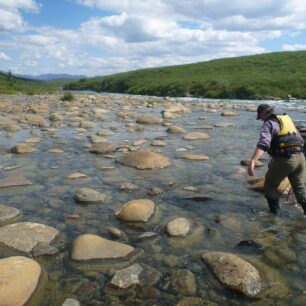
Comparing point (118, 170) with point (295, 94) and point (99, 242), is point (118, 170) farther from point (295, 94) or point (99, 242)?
point (295, 94)

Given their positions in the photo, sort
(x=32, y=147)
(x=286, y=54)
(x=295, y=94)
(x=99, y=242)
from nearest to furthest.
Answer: (x=99, y=242)
(x=32, y=147)
(x=295, y=94)
(x=286, y=54)

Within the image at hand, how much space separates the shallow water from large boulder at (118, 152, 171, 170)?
0.33m

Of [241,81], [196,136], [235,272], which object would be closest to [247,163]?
[196,136]

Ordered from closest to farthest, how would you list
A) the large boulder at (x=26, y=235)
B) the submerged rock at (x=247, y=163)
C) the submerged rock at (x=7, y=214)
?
the large boulder at (x=26, y=235) → the submerged rock at (x=7, y=214) → the submerged rock at (x=247, y=163)

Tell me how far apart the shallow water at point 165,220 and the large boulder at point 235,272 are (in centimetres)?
13

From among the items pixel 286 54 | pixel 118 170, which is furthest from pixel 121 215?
pixel 286 54

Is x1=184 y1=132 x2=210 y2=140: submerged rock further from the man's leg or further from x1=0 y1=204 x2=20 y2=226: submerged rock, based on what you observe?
x1=0 y1=204 x2=20 y2=226: submerged rock

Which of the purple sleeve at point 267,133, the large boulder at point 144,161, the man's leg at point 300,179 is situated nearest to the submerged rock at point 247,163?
the large boulder at point 144,161

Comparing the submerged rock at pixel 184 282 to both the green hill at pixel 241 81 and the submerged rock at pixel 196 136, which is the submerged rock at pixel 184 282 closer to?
the submerged rock at pixel 196 136

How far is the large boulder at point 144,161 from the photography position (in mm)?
13060

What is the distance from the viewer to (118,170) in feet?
41.8

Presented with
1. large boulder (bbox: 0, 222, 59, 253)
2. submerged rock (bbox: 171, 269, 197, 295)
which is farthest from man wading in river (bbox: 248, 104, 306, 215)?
large boulder (bbox: 0, 222, 59, 253)

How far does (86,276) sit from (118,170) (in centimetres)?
664

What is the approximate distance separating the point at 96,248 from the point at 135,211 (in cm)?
180
